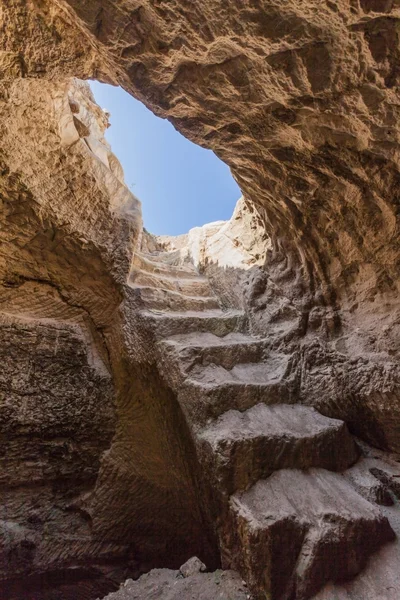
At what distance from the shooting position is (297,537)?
1940 millimetres

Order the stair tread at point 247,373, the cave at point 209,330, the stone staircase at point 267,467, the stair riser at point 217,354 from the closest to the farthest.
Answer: the cave at point 209,330
the stone staircase at point 267,467
the stair tread at point 247,373
the stair riser at point 217,354

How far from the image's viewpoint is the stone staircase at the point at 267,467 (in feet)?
6.23

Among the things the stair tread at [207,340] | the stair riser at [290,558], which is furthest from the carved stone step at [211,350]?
the stair riser at [290,558]

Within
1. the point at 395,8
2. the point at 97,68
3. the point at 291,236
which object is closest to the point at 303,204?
the point at 291,236

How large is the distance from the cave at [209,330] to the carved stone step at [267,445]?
0.05 feet

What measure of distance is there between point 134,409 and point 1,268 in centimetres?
202

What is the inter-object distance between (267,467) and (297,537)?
0.45 m

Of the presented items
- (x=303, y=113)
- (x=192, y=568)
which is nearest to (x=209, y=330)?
(x=192, y=568)

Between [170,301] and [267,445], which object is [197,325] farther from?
[267,445]

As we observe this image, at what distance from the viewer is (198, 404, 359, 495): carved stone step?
2240 millimetres

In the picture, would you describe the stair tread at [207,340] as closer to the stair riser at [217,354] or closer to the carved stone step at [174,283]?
the stair riser at [217,354]

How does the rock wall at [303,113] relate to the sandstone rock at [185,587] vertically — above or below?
above

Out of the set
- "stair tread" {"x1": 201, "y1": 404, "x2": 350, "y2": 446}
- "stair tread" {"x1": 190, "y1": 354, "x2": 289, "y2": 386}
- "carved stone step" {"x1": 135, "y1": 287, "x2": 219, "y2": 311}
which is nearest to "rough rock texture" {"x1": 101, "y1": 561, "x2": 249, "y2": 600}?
"stair tread" {"x1": 201, "y1": 404, "x2": 350, "y2": 446}

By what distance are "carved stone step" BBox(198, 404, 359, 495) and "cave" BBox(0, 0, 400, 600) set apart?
2 cm
